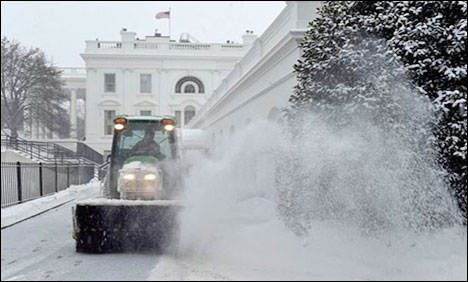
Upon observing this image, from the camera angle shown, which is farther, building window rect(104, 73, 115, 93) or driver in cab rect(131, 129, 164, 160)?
building window rect(104, 73, 115, 93)

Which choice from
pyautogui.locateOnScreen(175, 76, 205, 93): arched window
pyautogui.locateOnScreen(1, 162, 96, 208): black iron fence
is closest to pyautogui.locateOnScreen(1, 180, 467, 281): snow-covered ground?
pyautogui.locateOnScreen(1, 162, 96, 208): black iron fence

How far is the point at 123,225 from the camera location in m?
6.67

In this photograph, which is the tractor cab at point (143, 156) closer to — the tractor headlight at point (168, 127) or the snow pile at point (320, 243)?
the tractor headlight at point (168, 127)

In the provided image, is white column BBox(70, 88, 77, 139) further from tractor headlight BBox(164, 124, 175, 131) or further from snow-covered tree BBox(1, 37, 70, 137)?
tractor headlight BBox(164, 124, 175, 131)

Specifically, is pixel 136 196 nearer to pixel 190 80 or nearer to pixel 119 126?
pixel 119 126

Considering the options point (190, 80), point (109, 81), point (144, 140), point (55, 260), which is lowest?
point (55, 260)

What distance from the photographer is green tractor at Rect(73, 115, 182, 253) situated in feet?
21.8

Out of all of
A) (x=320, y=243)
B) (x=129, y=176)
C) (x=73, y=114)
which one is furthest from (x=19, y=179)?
(x=320, y=243)

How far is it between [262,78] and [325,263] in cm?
881

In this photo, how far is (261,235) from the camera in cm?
687

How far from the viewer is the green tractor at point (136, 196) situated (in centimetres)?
664

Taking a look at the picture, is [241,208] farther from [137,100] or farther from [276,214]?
[137,100]

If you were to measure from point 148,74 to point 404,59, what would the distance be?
58.0ft

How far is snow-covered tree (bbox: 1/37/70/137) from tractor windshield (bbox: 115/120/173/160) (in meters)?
3.59
